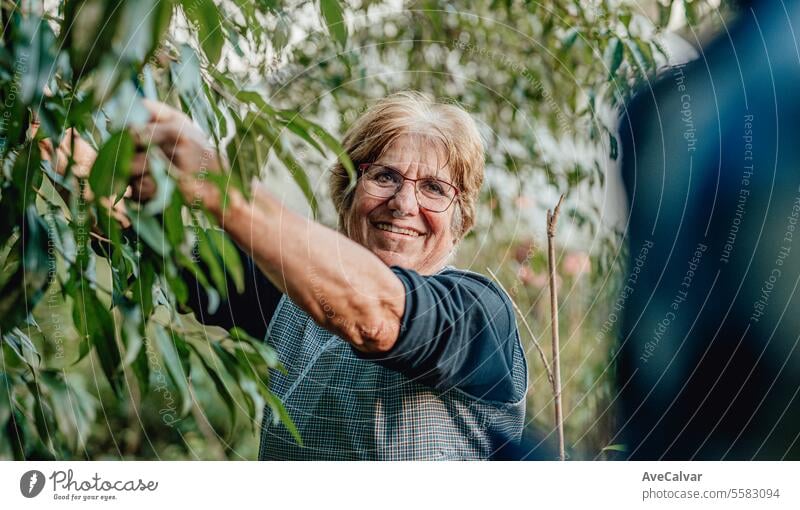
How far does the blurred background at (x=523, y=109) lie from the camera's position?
938mm

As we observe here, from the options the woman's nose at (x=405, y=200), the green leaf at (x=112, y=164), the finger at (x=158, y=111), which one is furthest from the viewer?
the woman's nose at (x=405, y=200)

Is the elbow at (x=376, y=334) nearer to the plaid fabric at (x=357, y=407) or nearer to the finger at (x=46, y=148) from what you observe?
the plaid fabric at (x=357, y=407)

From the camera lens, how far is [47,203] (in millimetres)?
731

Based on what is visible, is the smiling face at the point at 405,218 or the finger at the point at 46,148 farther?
the smiling face at the point at 405,218

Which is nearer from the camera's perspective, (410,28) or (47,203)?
(47,203)

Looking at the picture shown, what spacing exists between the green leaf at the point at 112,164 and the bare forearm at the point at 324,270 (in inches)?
4.5

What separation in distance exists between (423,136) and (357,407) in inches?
11.2

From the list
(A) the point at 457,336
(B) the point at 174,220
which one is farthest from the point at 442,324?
(B) the point at 174,220

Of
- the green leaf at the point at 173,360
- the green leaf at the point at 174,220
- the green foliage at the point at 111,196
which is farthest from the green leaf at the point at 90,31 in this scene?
the green leaf at the point at 173,360

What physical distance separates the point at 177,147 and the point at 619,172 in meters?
0.50

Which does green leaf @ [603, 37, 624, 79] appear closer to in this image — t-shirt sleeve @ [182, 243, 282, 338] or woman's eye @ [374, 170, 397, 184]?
woman's eye @ [374, 170, 397, 184]
